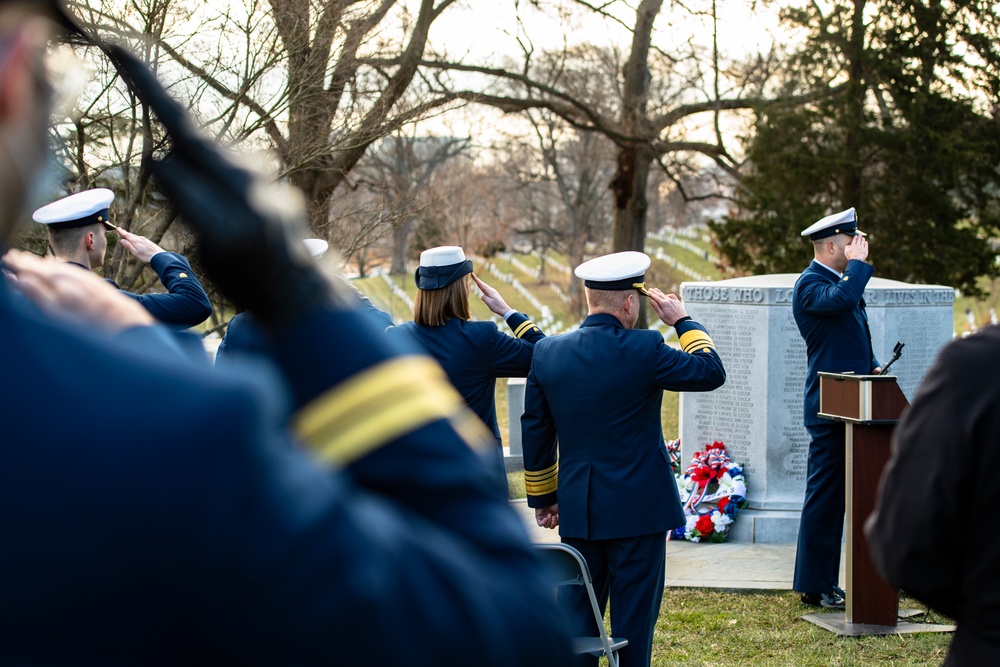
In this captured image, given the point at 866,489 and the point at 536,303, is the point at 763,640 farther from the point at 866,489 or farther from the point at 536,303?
the point at 536,303

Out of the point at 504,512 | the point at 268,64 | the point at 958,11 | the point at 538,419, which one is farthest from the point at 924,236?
the point at 504,512

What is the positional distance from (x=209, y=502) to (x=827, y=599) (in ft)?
21.6

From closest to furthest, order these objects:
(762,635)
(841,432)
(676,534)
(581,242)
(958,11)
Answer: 1. (762,635)
2. (841,432)
3. (676,534)
4. (958,11)
5. (581,242)

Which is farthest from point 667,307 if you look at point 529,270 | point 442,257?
point 529,270

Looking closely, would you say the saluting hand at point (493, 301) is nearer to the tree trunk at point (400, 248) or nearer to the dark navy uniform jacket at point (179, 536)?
the dark navy uniform jacket at point (179, 536)

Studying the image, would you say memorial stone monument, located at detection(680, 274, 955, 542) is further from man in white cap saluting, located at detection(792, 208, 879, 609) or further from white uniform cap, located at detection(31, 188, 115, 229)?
white uniform cap, located at detection(31, 188, 115, 229)

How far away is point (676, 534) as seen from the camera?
28.4 ft

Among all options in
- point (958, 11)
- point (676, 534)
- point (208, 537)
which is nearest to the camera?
point (208, 537)

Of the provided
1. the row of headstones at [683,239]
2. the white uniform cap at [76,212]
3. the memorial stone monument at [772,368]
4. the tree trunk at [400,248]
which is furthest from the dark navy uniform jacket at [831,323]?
the row of headstones at [683,239]

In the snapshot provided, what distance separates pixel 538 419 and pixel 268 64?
507cm

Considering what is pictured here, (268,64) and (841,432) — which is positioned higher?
(268,64)

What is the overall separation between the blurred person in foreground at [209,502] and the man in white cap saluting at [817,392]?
6095mm

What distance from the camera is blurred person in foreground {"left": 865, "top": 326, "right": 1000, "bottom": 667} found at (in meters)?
2.08

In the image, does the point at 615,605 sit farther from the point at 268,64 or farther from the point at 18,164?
the point at 268,64
